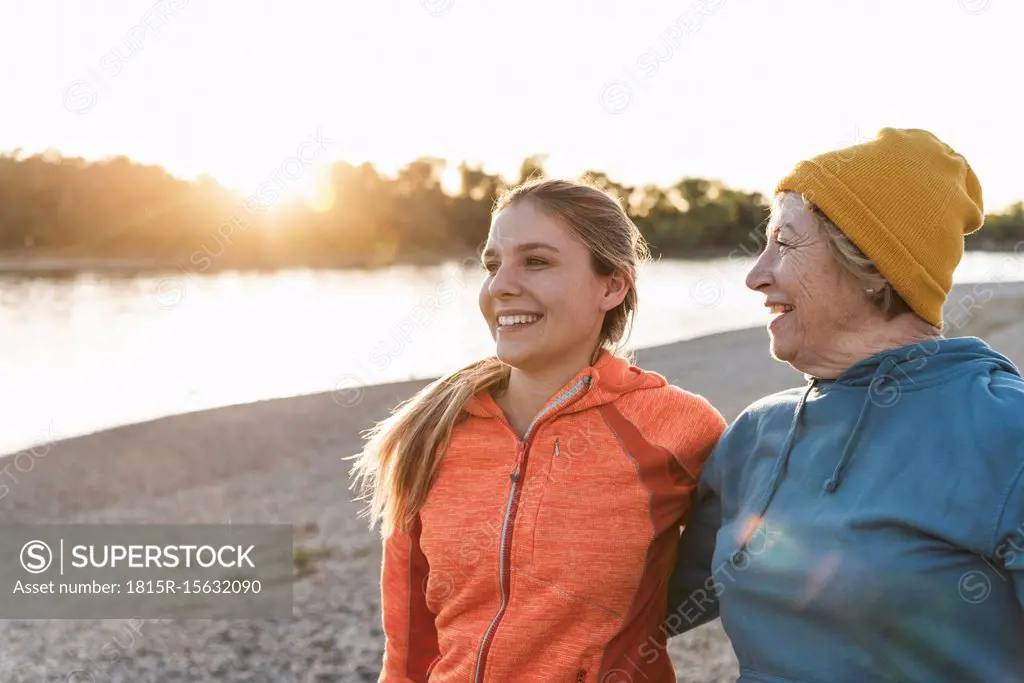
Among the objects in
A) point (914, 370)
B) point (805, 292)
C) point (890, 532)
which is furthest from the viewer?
point (805, 292)

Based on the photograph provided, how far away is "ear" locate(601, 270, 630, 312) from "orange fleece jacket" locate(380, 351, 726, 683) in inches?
6.4

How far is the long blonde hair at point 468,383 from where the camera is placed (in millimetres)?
2637

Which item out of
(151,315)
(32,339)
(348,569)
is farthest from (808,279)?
(151,315)

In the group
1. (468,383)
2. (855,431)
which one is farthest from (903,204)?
(468,383)

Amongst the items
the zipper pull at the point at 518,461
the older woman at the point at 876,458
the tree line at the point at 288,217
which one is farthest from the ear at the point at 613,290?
the tree line at the point at 288,217

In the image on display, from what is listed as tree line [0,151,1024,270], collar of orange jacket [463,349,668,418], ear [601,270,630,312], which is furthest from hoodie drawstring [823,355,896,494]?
tree line [0,151,1024,270]

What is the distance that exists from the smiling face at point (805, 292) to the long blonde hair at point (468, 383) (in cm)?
59

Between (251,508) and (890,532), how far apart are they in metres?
8.08

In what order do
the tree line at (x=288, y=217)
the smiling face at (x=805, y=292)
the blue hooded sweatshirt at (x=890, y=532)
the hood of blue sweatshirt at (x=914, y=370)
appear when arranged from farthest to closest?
the tree line at (x=288, y=217)
the smiling face at (x=805, y=292)
the hood of blue sweatshirt at (x=914, y=370)
the blue hooded sweatshirt at (x=890, y=532)

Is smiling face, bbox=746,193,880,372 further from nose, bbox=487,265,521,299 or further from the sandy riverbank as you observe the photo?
the sandy riverbank

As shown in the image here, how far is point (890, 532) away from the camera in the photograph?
6.07 feet

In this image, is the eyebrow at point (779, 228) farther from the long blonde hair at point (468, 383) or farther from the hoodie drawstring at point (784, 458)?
the long blonde hair at point (468, 383)

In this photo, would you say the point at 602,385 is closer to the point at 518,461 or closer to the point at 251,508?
the point at 518,461

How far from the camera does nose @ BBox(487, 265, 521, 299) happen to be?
2.54m
